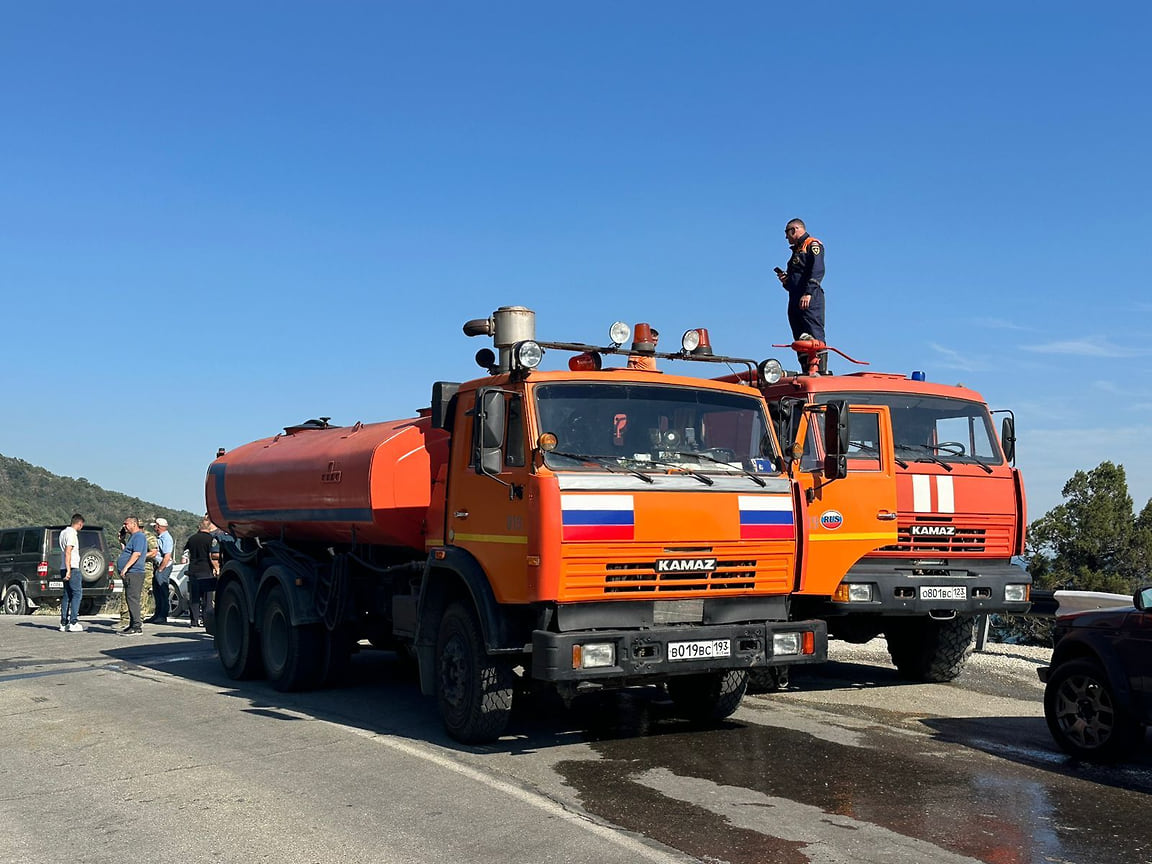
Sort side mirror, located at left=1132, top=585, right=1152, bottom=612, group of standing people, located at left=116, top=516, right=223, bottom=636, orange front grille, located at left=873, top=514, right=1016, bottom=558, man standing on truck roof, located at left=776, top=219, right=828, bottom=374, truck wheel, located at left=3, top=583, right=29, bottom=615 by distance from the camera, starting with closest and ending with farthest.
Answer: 1. side mirror, located at left=1132, top=585, right=1152, bottom=612
2. orange front grille, located at left=873, top=514, right=1016, bottom=558
3. man standing on truck roof, located at left=776, top=219, right=828, bottom=374
4. group of standing people, located at left=116, top=516, right=223, bottom=636
5. truck wheel, located at left=3, top=583, right=29, bottom=615

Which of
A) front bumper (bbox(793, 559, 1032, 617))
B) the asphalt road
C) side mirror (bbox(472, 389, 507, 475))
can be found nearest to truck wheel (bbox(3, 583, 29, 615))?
the asphalt road

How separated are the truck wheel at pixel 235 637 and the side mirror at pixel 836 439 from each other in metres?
6.40

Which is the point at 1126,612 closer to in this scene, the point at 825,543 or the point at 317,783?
the point at 825,543

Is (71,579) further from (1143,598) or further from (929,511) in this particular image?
(1143,598)

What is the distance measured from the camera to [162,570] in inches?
828

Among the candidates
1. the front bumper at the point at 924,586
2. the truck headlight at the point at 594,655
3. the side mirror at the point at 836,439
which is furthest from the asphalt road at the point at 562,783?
the side mirror at the point at 836,439

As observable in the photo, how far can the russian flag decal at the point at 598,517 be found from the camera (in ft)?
25.5

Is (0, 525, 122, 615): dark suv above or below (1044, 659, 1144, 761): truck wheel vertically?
above

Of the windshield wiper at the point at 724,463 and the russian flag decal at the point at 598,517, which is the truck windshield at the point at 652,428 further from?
the russian flag decal at the point at 598,517

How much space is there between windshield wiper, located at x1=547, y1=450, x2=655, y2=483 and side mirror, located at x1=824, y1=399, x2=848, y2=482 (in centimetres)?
207

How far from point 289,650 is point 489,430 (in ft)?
15.0

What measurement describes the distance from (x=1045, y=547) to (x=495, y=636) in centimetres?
2546

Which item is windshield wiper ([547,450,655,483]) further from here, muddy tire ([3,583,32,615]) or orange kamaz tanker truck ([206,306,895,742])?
muddy tire ([3,583,32,615])

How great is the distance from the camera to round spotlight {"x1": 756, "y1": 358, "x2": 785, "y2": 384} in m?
9.76
